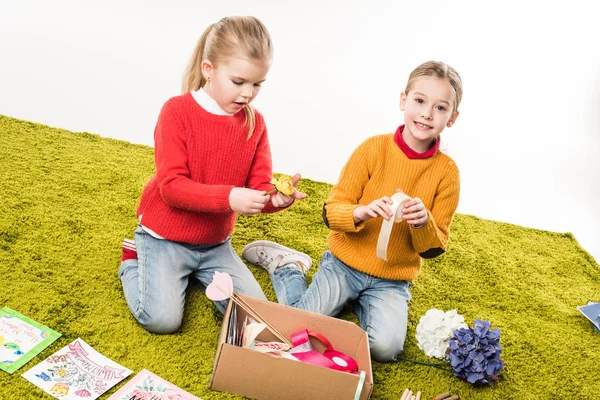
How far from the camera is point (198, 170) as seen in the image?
1.80 meters

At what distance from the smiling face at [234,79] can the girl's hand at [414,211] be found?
1.65 ft

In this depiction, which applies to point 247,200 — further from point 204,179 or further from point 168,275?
point 168,275

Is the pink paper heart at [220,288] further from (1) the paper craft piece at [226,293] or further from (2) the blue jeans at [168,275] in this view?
(2) the blue jeans at [168,275]

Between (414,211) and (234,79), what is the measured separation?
1.89 ft

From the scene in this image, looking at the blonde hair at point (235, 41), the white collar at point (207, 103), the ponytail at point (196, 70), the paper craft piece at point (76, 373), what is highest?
the blonde hair at point (235, 41)

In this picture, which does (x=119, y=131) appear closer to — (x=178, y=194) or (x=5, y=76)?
(x=5, y=76)

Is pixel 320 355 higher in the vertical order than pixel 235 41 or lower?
lower

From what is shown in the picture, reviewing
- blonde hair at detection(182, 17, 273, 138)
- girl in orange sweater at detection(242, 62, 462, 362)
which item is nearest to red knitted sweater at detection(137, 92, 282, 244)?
blonde hair at detection(182, 17, 273, 138)

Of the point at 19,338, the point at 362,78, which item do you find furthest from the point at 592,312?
the point at 362,78

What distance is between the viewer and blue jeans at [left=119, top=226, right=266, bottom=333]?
1735 mm

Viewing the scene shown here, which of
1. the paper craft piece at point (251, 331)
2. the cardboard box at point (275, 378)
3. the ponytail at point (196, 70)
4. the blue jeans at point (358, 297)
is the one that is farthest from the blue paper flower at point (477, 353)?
the ponytail at point (196, 70)

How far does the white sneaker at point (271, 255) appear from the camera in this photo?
6.84ft

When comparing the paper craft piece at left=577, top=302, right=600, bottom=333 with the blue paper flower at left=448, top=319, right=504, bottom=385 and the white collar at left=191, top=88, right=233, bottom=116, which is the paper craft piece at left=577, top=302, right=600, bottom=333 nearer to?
the blue paper flower at left=448, top=319, right=504, bottom=385

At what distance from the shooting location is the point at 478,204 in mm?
2984
